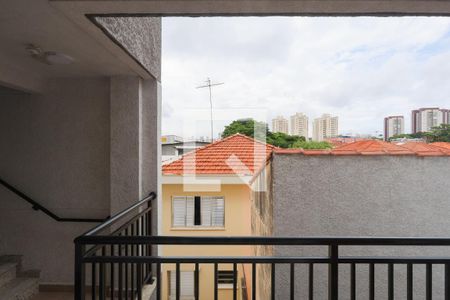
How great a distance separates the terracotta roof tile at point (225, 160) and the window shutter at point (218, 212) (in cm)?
78

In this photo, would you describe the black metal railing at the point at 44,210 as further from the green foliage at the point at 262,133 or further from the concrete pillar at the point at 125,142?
the green foliage at the point at 262,133

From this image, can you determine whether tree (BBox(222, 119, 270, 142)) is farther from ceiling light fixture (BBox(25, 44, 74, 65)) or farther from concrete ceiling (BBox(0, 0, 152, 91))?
ceiling light fixture (BBox(25, 44, 74, 65))

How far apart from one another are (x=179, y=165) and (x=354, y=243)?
528cm

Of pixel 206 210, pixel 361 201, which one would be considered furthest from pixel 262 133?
pixel 361 201

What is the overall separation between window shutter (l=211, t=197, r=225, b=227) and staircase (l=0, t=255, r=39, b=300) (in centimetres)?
400

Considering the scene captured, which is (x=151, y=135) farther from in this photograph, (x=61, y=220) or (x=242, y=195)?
(x=242, y=195)

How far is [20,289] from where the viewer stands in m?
2.71

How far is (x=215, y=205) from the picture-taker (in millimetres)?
6590

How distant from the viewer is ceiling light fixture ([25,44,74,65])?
2.17 m

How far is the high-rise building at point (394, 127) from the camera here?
203 inches


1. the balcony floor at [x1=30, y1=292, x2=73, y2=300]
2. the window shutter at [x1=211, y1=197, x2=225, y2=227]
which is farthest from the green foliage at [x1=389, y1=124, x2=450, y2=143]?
the balcony floor at [x1=30, y1=292, x2=73, y2=300]

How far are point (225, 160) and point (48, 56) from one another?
442 centimetres

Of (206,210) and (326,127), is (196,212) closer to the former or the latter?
(206,210)

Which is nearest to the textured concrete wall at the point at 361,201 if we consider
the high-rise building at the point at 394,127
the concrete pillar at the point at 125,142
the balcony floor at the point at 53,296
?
the concrete pillar at the point at 125,142
